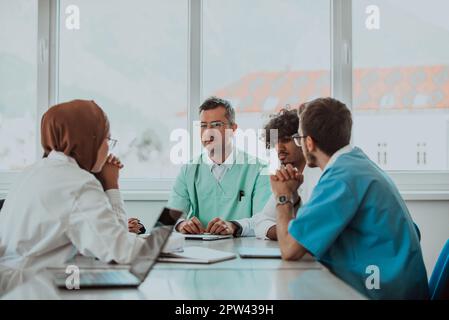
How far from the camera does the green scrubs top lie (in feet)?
8.70

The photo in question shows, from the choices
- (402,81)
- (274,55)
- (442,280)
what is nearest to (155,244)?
(442,280)

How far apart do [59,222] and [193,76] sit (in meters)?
2.25

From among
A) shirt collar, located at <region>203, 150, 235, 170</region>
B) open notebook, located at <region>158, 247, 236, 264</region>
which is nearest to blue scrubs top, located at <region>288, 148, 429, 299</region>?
open notebook, located at <region>158, 247, 236, 264</region>

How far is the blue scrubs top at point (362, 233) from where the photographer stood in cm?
159

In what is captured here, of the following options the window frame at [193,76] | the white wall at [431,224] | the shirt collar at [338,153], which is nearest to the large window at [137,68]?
the window frame at [193,76]

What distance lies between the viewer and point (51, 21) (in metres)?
3.62

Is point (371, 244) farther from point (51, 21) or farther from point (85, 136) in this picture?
point (51, 21)

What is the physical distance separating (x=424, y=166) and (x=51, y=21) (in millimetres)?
2611

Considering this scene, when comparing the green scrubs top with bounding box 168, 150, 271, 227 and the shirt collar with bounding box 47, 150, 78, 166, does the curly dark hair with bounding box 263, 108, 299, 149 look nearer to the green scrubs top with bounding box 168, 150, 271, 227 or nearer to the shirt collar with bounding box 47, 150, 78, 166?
the green scrubs top with bounding box 168, 150, 271, 227

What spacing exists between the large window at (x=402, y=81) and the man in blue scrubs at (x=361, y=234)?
1.90 m

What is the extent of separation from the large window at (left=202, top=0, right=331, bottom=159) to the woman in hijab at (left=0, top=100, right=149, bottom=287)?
194 centimetres

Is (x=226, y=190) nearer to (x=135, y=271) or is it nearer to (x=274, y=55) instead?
(x=274, y=55)

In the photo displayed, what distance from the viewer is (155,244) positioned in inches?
49.4

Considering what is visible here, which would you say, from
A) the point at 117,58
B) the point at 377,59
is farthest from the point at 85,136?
the point at 377,59
